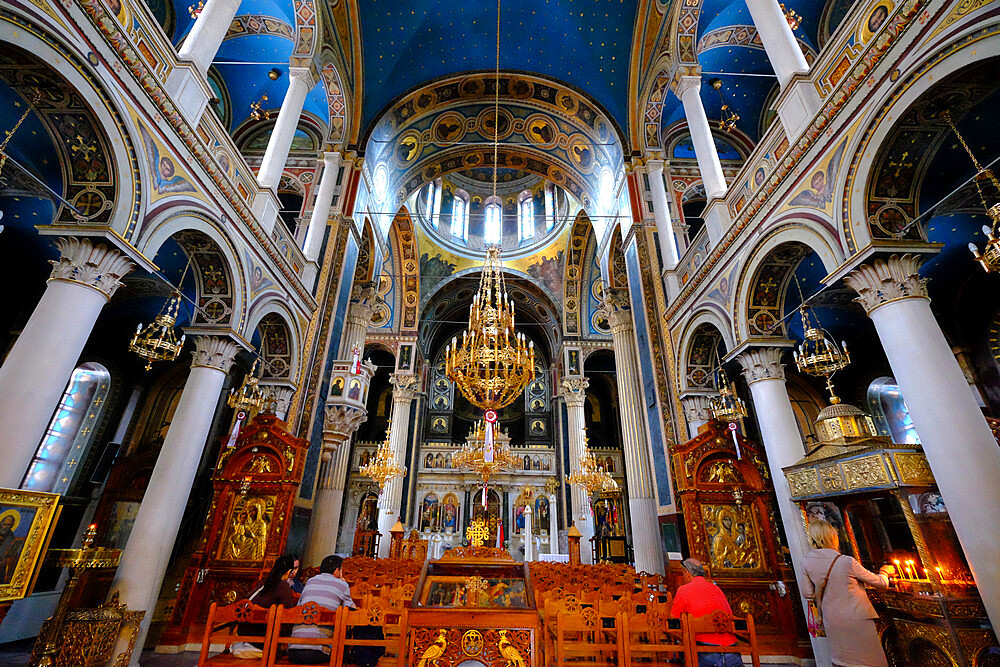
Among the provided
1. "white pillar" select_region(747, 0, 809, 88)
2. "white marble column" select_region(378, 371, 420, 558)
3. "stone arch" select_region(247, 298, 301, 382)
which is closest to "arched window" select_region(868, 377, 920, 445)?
"white pillar" select_region(747, 0, 809, 88)

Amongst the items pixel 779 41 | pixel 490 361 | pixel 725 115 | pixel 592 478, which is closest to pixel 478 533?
pixel 592 478

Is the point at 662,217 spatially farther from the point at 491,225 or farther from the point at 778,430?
the point at 491,225

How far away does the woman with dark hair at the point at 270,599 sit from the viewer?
286 cm

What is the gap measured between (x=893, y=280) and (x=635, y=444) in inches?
249

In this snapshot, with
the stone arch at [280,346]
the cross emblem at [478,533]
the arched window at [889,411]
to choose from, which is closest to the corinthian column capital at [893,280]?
the arched window at [889,411]

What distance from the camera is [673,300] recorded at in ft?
27.8

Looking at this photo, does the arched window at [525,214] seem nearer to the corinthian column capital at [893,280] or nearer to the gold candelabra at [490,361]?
the gold candelabra at [490,361]

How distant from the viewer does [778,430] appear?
5801 mm

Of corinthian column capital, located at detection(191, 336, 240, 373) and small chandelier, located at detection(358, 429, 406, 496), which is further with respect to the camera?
small chandelier, located at detection(358, 429, 406, 496)

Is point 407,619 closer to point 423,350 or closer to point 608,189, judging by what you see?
point 608,189

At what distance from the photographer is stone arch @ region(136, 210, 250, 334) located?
5.58m

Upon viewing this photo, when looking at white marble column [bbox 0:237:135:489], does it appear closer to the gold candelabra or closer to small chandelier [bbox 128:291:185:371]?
small chandelier [bbox 128:291:185:371]

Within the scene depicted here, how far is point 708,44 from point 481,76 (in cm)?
564

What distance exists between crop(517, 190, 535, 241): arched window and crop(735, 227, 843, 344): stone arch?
13.7m
